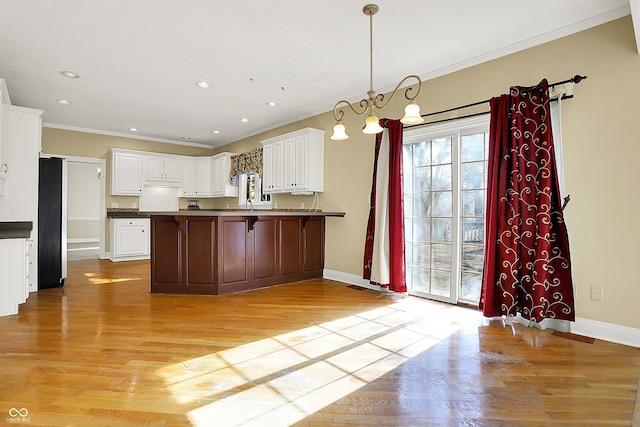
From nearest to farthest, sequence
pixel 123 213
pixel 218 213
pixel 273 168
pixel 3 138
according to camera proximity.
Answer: pixel 3 138 < pixel 218 213 < pixel 273 168 < pixel 123 213

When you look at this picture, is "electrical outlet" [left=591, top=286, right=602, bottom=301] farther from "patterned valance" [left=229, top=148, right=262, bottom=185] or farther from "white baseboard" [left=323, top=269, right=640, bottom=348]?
"patterned valance" [left=229, top=148, right=262, bottom=185]

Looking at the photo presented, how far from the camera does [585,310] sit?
2.83 m

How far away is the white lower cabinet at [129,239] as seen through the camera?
6678 mm

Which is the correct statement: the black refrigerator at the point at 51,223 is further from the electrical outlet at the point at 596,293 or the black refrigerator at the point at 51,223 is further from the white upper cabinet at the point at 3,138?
the electrical outlet at the point at 596,293

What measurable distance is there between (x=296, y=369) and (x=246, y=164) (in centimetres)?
528

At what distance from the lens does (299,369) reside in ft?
7.18

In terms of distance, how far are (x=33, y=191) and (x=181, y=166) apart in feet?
11.9

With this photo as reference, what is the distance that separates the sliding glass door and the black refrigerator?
4.62 metres

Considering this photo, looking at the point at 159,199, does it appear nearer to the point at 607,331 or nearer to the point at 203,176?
the point at 203,176

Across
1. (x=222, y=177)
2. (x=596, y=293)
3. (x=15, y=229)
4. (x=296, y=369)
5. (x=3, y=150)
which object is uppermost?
(x=222, y=177)

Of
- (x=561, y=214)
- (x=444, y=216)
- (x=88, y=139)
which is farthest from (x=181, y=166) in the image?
(x=561, y=214)

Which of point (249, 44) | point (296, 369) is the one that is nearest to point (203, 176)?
point (249, 44)

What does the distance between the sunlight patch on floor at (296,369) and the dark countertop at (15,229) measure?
242 cm

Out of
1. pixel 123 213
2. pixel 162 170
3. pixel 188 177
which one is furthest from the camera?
pixel 188 177
